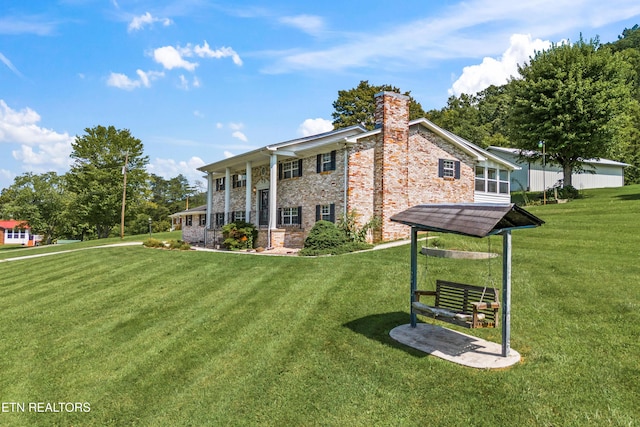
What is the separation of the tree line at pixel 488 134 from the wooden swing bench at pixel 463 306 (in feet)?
84.0

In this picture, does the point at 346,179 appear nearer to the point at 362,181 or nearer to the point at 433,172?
the point at 362,181

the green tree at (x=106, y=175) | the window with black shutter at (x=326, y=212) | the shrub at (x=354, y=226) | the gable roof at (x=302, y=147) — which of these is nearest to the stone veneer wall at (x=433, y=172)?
the shrub at (x=354, y=226)

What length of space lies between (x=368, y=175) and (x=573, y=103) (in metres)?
18.2

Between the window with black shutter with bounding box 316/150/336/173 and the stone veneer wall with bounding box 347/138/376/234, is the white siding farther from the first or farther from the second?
the window with black shutter with bounding box 316/150/336/173

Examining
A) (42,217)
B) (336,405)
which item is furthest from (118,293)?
(42,217)

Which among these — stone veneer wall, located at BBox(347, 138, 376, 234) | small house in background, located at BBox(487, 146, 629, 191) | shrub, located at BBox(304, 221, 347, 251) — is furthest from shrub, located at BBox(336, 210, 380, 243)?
small house in background, located at BBox(487, 146, 629, 191)

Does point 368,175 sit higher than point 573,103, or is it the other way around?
point 573,103

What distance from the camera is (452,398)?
5.25 m

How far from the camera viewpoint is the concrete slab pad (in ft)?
20.1

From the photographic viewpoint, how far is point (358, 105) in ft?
156

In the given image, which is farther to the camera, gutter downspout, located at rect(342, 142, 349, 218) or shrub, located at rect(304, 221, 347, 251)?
gutter downspout, located at rect(342, 142, 349, 218)

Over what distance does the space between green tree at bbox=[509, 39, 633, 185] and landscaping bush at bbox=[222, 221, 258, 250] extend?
21953 mm

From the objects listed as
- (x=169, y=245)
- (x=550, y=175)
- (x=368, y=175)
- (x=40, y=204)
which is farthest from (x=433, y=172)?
(x=40, y=204)

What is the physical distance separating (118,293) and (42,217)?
49439mm
